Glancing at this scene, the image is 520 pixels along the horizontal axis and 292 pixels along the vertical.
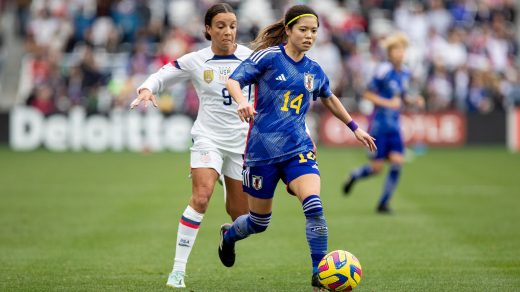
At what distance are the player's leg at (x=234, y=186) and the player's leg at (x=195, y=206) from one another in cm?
29

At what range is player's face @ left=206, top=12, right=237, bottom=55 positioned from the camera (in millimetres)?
8750

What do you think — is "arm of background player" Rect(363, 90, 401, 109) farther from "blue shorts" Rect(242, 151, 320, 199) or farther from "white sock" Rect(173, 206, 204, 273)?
"blue shorts" Rect(242, 151, 320, 199)

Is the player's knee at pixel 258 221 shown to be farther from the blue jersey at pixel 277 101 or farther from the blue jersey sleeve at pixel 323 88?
the blue jersey sleeve at pixel 323 88

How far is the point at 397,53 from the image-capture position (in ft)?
47.2

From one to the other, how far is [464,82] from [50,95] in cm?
1254

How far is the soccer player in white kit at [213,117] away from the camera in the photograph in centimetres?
867

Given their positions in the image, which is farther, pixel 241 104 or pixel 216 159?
pixel 216 159

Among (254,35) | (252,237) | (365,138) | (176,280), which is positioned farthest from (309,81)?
(254,35)

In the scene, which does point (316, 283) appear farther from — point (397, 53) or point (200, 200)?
point (397, 53)

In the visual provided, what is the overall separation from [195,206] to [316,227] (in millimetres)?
1359

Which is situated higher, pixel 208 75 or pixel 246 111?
pixel 208 75

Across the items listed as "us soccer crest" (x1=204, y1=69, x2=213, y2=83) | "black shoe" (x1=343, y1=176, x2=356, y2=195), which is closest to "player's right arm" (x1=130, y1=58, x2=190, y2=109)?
"us soccer crest" (x1=204, y1=69, x2=213, y2=83)

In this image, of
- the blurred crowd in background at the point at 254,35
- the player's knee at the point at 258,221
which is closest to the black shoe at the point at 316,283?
the player's knee at the point at 258,221

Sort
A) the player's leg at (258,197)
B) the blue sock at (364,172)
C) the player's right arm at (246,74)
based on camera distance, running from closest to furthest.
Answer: the player's right arm at (246,74)
the player's leg at (258,197)
the blue sock at (364,172)
